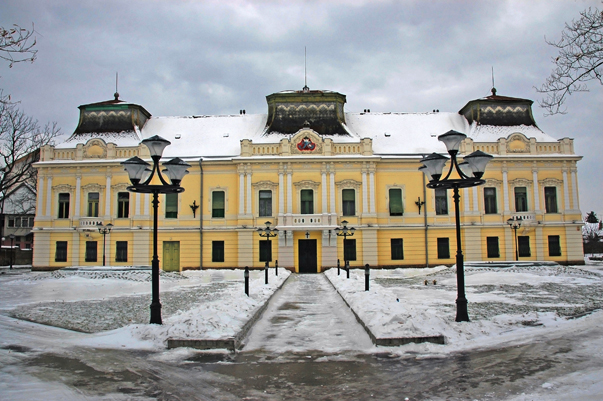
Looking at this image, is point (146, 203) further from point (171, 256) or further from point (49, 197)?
point (49, 197)

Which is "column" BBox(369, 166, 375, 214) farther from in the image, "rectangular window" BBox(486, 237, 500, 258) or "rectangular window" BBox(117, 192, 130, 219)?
"rectangular window" BBox(117, 192, 130, 219)

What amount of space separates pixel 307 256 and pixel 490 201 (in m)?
13.5

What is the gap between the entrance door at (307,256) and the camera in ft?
102

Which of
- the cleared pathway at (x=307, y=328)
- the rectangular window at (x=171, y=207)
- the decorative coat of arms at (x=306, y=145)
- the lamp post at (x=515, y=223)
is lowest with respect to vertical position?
the cleared pathway at (x=307, y=328)

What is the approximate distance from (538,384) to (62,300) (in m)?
15.0

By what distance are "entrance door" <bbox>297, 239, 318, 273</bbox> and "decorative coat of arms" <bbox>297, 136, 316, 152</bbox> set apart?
6.31 meters

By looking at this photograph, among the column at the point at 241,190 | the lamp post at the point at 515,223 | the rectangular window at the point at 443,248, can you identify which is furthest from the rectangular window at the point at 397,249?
the column at the point at 241,190

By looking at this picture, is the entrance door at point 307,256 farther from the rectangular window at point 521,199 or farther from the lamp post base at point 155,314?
the lamp post base at point 155,314

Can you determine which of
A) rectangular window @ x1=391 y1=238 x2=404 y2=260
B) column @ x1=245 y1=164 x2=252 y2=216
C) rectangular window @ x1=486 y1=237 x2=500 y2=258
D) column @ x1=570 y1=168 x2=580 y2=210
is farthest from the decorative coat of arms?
column @ x1=570 y1=168 x2=580 y2=210

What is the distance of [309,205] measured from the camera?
31641 millimetres

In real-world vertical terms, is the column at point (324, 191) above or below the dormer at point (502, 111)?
below

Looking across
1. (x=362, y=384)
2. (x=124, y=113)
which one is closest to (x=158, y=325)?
(x=362, y=384)

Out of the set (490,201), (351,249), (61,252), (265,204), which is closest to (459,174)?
(351,249)

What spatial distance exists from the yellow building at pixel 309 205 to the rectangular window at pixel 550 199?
0.07 metres
